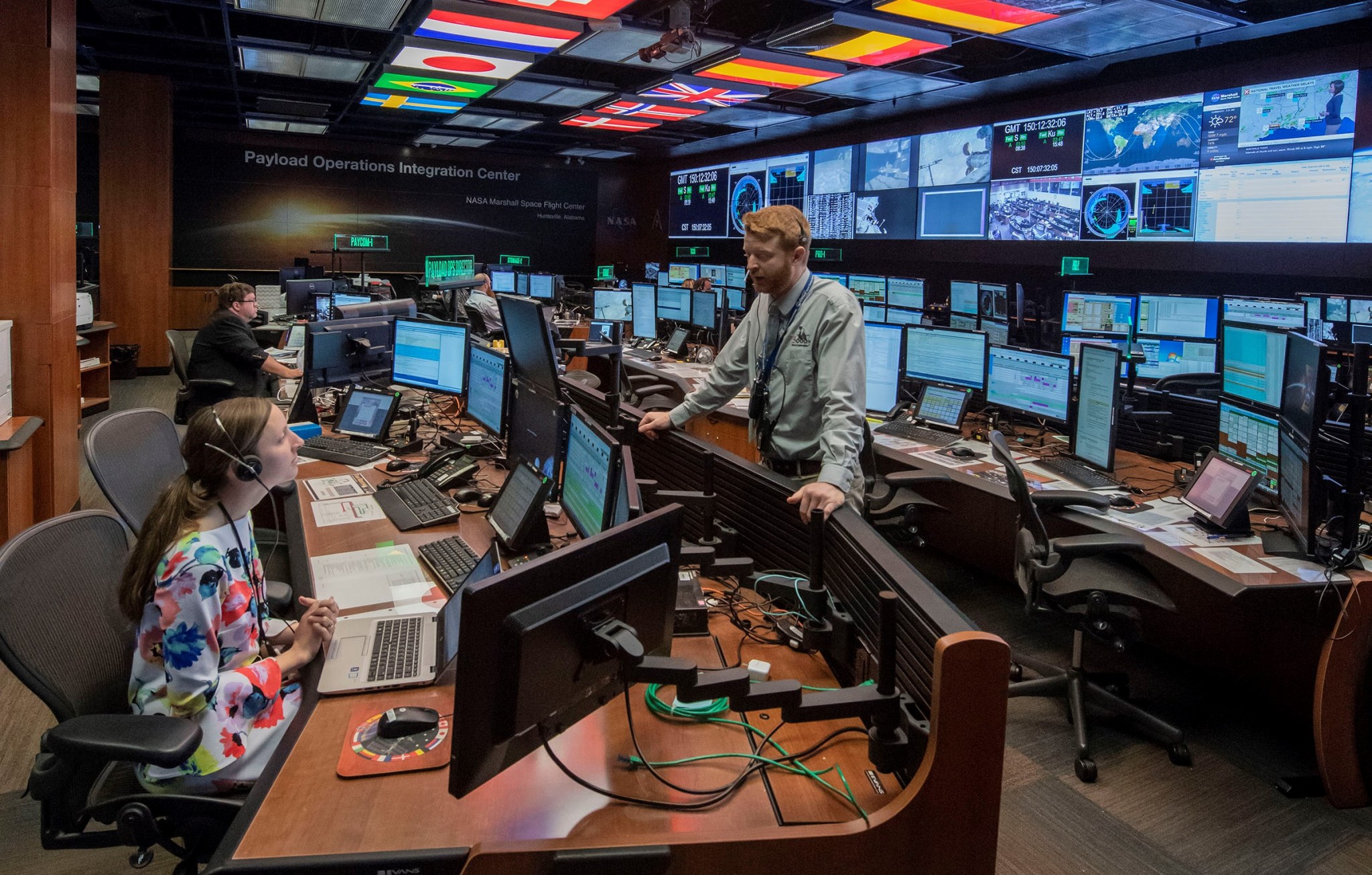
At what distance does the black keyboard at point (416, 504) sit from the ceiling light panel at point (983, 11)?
3.99 m

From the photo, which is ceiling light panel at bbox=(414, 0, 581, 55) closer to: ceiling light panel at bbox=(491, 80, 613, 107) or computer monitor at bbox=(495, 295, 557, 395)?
ceiling light panel at bbox=(491, 80, 613, 107)

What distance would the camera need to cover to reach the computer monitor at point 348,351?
13.9 ft

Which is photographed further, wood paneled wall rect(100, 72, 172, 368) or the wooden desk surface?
wood paneled wall rect(100, 72, 172, 368)

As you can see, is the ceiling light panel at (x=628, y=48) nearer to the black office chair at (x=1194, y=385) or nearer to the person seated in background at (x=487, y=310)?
the person seated in background at (x=487, y=310)

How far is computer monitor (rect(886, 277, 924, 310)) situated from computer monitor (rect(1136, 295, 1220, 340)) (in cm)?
218

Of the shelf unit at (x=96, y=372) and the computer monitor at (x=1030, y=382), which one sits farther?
the shelf unit at (x=96, y=372)

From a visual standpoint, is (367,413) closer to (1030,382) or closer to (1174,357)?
(1030,382)

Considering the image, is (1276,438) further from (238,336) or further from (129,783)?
(238,336)

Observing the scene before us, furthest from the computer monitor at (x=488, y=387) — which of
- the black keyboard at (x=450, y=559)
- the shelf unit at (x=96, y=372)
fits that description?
the shelf unit at (x=96, y=372)

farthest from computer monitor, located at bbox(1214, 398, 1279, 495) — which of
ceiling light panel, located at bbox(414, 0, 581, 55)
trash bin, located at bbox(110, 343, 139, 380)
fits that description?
trash bin, located at bbox(110, 343, 139, 380)

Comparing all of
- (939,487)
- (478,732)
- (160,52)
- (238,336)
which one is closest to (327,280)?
(160,52)

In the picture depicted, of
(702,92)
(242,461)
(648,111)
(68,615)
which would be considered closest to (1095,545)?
(242,461)

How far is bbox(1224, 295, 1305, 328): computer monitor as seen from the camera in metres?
5.12

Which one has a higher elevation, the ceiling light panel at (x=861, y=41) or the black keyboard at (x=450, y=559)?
the ceiling light panel at (x=861, y=41)
